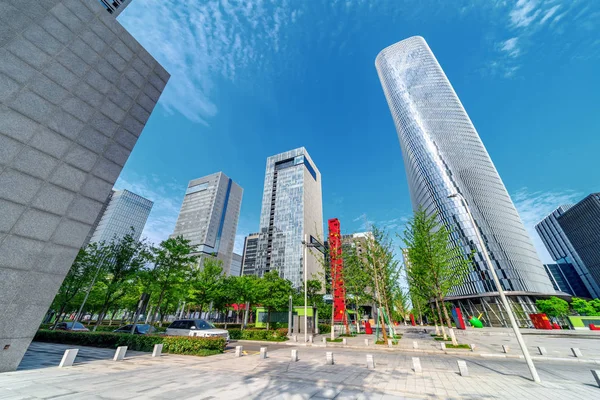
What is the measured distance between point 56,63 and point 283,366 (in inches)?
693

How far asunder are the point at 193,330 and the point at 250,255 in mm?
96863

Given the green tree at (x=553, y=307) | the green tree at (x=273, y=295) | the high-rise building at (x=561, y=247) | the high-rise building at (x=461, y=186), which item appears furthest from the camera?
the high-rise building at (x=561, y=247)

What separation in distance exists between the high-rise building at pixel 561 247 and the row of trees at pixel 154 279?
5396 inches

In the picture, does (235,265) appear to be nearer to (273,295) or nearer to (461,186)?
(273,295)

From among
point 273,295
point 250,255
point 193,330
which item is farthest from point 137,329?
point 250,255

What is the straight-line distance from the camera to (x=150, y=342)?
1405 cm

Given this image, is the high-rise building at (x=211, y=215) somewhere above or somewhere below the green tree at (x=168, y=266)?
above

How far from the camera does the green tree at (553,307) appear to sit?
150 ft

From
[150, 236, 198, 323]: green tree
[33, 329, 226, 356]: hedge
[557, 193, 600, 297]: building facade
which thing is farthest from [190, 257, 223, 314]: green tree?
[557, 193, 600, 297]: building facade

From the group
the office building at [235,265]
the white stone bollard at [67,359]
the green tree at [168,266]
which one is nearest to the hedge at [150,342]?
the green tree at [168,266]

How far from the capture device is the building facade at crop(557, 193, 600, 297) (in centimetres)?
8675

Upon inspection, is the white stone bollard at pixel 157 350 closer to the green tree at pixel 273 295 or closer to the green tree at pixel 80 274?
the green tree at pixel 273 295

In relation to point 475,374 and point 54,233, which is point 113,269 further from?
point 475,374

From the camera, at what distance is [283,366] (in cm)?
1042
